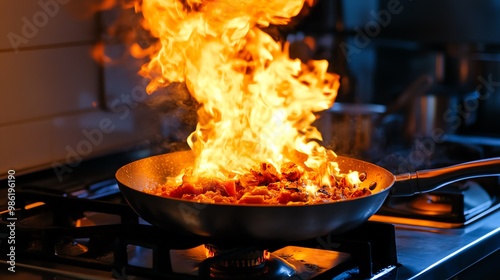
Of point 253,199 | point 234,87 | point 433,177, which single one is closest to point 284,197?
point 253,199

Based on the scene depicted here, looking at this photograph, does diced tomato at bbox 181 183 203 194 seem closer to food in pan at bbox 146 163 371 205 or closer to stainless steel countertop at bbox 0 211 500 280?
food in pan at bbox 146 163 371 205

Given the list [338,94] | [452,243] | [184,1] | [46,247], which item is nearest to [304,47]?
[338,94]

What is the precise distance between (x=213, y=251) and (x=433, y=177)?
14.0 inches

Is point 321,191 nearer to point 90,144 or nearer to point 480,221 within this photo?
point 480,221

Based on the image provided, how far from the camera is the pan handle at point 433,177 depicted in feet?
4.32

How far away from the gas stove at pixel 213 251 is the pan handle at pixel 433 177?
8 cm

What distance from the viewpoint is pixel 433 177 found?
4.32ft

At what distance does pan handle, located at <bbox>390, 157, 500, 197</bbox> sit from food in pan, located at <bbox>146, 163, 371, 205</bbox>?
0.06m

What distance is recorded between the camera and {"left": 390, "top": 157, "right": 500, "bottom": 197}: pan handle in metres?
1.32

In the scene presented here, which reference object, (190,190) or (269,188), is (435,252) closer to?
(269,188)

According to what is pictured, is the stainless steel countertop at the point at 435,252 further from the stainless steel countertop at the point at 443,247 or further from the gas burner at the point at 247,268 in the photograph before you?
the gas burner at the point at 247,268

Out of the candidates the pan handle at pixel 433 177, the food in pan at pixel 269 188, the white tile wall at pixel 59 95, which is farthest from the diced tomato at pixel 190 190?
the white tile wall at pixel 59 95

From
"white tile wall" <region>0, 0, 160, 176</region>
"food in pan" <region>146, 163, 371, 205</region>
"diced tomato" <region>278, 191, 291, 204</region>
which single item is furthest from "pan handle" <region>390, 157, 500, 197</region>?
"white tile wall" <region>0, 0, 160, 176</region>

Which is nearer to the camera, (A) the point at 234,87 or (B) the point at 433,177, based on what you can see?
(B) the point at 433,177
